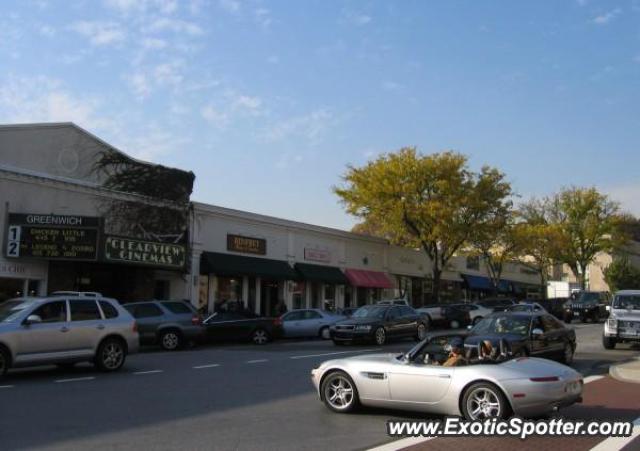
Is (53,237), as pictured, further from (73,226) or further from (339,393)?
(339,393)

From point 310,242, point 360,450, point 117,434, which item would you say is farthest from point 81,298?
point 310,242

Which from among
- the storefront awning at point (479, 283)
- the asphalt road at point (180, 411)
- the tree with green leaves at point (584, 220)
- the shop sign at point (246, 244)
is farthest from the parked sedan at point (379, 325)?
the tree with green leaves at point (584, 220)

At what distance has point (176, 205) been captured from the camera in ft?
98.9

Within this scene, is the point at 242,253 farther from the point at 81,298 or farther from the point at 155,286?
the point at 81,298

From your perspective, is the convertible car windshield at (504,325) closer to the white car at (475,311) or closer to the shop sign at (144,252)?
the shop sign at (144,252)

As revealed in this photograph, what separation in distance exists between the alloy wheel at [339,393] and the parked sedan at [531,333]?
618cm

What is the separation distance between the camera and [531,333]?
15570 millimetres

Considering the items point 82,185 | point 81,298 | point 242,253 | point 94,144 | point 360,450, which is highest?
point 94,144

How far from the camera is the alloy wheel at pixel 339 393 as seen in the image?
973 centimetres

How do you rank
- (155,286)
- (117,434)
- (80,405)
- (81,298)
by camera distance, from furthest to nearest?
(155,286)
(81,298)
(80,405)
(117,434)

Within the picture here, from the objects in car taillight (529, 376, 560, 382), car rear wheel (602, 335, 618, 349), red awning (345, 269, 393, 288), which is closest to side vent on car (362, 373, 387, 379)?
car taillight (529, 376, 560, 382)

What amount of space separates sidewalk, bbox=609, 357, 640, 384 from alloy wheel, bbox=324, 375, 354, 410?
23.8 feet

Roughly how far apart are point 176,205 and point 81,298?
1579cm

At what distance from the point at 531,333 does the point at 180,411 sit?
894 centimetres
